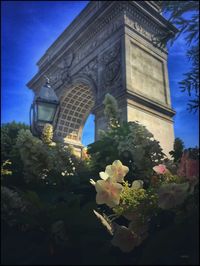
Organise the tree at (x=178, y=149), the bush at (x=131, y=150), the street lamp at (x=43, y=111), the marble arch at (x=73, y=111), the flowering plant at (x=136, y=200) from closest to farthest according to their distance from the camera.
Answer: the flowering plant at (x=136, y=200)
the bush at (x=131, y=150)
the tree at (x=178, y=149)
the street lamp at (x=43, y=111)
the marble arch at (x=73, y=111)

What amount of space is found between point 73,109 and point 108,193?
2173 cm

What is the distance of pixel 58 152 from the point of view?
10.8ft

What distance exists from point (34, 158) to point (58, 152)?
0.49 m

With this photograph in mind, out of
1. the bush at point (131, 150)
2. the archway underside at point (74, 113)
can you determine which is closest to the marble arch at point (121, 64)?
the archway underside at point (74, 113)

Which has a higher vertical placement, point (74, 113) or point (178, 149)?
point (74, 113)

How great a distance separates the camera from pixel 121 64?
53.3ft

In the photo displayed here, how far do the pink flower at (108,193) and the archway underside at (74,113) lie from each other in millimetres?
19869

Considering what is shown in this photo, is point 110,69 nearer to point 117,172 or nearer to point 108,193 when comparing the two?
point 117,172

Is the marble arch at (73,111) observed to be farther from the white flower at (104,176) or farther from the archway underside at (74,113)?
the white flower at (104,176)

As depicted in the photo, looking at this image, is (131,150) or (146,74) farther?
(146,74)

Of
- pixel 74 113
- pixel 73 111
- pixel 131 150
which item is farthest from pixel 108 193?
pixel 74 113

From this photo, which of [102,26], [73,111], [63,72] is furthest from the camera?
[73,111]

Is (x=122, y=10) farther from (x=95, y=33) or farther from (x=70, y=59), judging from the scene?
(x=70, y=59)

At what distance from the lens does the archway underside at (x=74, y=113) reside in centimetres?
2214
